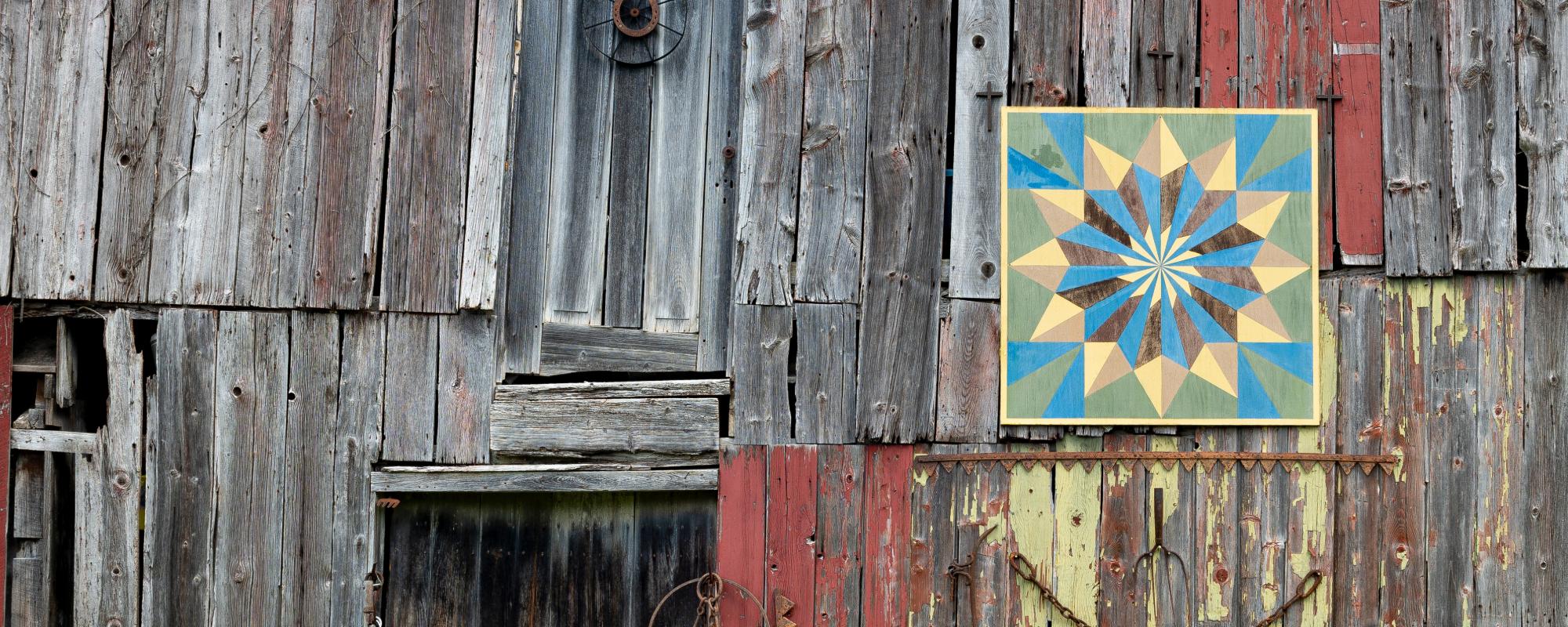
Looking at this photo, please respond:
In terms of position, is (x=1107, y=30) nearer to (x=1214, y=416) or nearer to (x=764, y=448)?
(x=1214, y=416)

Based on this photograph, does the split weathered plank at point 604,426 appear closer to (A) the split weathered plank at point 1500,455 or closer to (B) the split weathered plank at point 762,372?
(B) the split weathered plank at point 762,372

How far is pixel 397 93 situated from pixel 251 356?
3.81ft

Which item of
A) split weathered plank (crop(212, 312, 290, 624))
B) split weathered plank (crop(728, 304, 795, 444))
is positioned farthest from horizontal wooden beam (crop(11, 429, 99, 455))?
split weathered plank (crop(728, 304, 795, 444))

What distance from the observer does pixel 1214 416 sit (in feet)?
13.8

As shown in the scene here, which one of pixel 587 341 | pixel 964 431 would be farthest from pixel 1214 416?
pixel 587 341

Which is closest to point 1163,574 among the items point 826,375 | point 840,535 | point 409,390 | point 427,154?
point 840,535

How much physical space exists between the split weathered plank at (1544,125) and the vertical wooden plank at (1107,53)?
1450mm

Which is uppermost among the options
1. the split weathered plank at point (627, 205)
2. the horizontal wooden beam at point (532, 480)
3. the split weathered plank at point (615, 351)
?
the split weathered plank at point (627, 205)

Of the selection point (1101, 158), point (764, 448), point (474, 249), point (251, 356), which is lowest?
point (764, 448)

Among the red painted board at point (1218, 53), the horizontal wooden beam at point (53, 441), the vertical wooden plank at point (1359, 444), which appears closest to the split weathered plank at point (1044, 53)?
the red painted board at point (1218, 53)

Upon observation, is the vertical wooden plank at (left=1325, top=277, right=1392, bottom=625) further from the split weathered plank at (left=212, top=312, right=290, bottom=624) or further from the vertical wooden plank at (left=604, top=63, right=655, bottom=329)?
the split weathered plank at (left=212, top=312, right=290, bottom=624)

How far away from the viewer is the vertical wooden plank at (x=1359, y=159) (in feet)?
13.9

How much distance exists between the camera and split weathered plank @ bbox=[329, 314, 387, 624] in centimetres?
425

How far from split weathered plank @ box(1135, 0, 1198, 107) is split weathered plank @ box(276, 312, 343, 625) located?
10.7 feet
